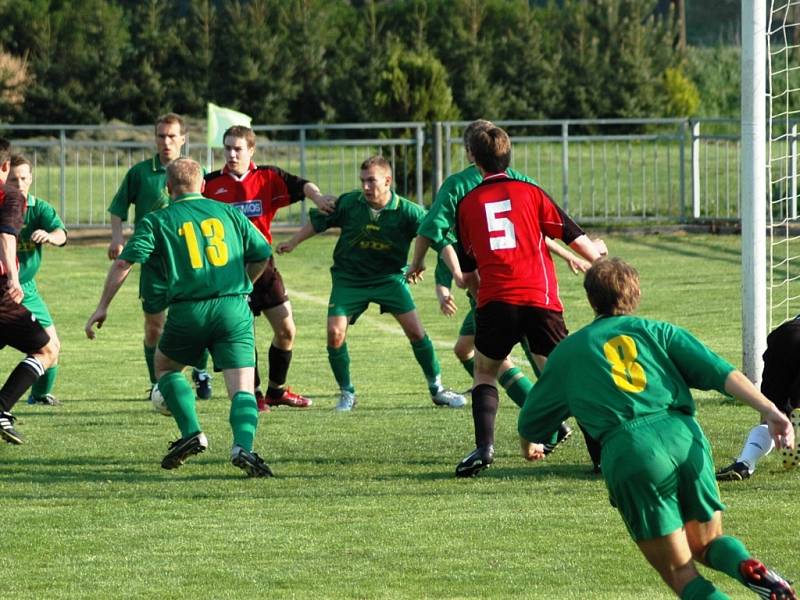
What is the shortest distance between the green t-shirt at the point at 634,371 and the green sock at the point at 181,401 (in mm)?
3522

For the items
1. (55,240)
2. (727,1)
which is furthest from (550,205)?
(727,1)

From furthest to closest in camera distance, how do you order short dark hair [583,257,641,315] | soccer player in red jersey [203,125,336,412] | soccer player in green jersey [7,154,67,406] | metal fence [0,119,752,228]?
metal fence [0,119,752,228] < soccer player in red jersey [203,125,336,412] < soccer player in green jersey [7,154,67,406] < short dark hair [583,257,641,315]

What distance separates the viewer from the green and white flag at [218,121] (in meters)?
21.7

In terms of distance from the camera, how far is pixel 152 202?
11594 mm

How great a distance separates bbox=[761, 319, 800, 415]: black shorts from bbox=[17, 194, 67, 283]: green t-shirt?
5293 mm

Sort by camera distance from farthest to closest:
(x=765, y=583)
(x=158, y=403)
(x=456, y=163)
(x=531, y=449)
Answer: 1. (x=456, y=163)
2. (x=158, y=403)
3. (x=531, y=449)
4. (x=765, y=583)

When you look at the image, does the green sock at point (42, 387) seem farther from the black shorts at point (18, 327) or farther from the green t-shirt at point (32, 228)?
the black shorts at point (18, 327)

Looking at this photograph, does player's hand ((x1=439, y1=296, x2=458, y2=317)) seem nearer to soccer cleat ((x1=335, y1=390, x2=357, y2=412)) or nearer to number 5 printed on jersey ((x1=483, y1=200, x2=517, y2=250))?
soccer cleat ((x1=335, y1=390, x2=357, y2=412))

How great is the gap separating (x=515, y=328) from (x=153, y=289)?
3.85m

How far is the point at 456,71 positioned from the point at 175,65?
661 centimetres

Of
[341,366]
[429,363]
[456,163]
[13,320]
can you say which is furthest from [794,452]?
[456,163]

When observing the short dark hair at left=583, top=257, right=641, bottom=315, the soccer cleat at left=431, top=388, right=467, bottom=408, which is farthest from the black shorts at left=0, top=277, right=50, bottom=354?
the short dark hair at left=583, top=257, right=641, bottom=315

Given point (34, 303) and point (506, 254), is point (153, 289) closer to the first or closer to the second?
point (34, 303)

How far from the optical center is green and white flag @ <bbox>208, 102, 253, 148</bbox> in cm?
2170
